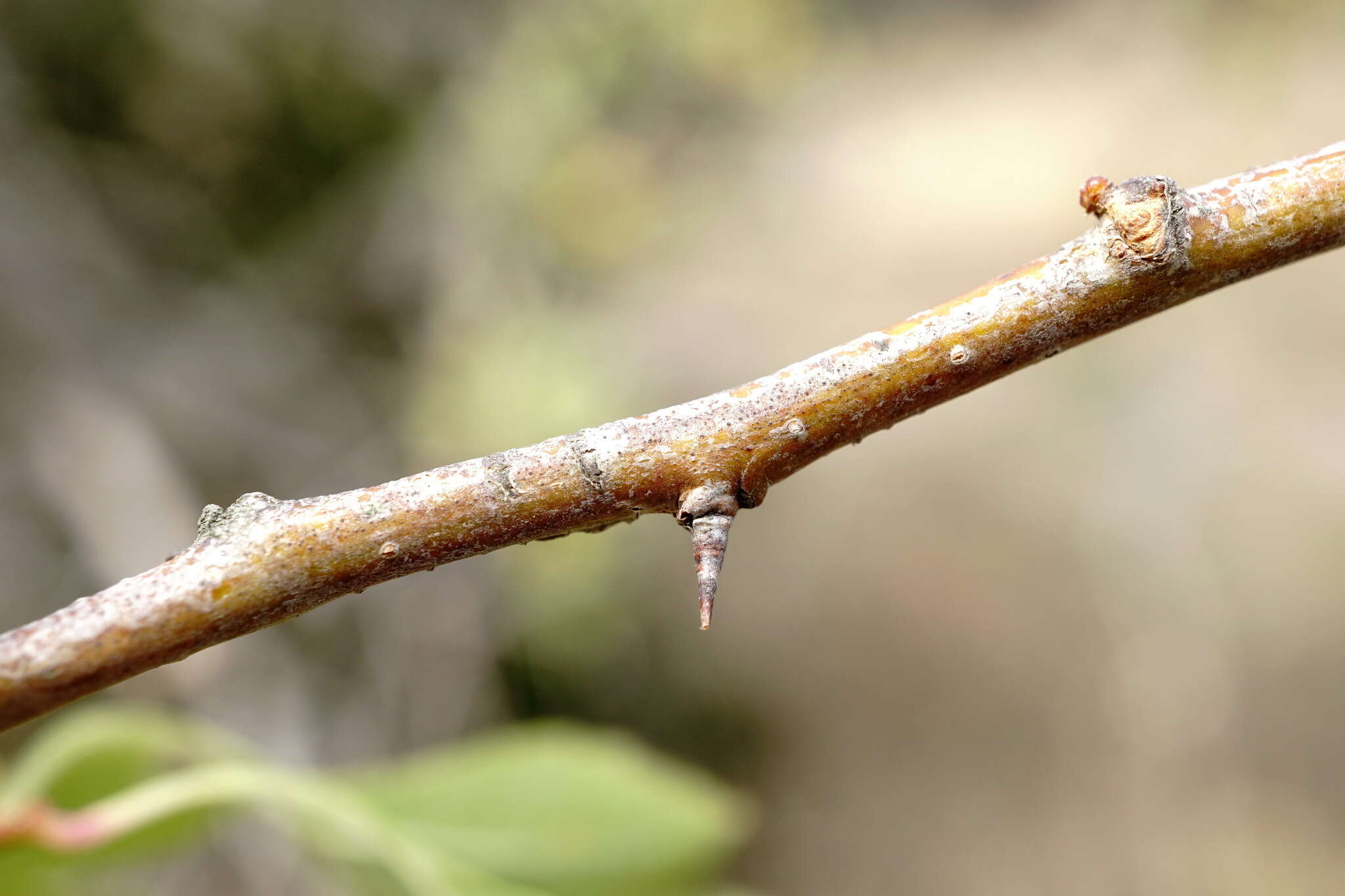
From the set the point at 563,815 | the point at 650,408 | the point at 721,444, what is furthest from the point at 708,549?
the point at 650,408

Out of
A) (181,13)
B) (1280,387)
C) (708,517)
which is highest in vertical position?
(181,13)

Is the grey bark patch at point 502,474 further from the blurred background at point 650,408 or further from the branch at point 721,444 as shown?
the blurred background at point 650,408

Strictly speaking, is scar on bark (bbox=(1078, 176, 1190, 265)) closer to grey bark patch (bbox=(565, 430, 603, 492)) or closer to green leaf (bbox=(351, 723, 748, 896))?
grey bark patch (bbox=(565, 430, 603, 492))

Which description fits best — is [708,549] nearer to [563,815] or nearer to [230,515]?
A: [230,515]

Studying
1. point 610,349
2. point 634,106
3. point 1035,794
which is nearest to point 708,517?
point 1035,794

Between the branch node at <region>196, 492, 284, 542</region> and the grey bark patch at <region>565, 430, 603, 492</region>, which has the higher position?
the grey bark patch at <region>565, 430, 603, 492</region>

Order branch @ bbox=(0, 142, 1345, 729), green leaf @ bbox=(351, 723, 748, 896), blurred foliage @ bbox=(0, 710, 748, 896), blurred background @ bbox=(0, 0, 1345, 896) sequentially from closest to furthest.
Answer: branch @ bbox=(0, 142, 1345, 729) < blurred foliage @ bbox=(0, 710, 748, 896) < green leaf @ bbox=(351, 723, 748, 896) < blurred background @ bbox=(0, 0, 1345, 896)

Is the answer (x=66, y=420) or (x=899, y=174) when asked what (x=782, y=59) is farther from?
(x=66, y=420)

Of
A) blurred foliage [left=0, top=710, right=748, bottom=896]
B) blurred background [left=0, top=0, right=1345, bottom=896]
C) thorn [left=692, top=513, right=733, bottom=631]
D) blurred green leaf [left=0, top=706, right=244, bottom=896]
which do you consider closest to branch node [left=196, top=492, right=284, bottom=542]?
thorn [left=692, top=513, right=733, bottom=631]
